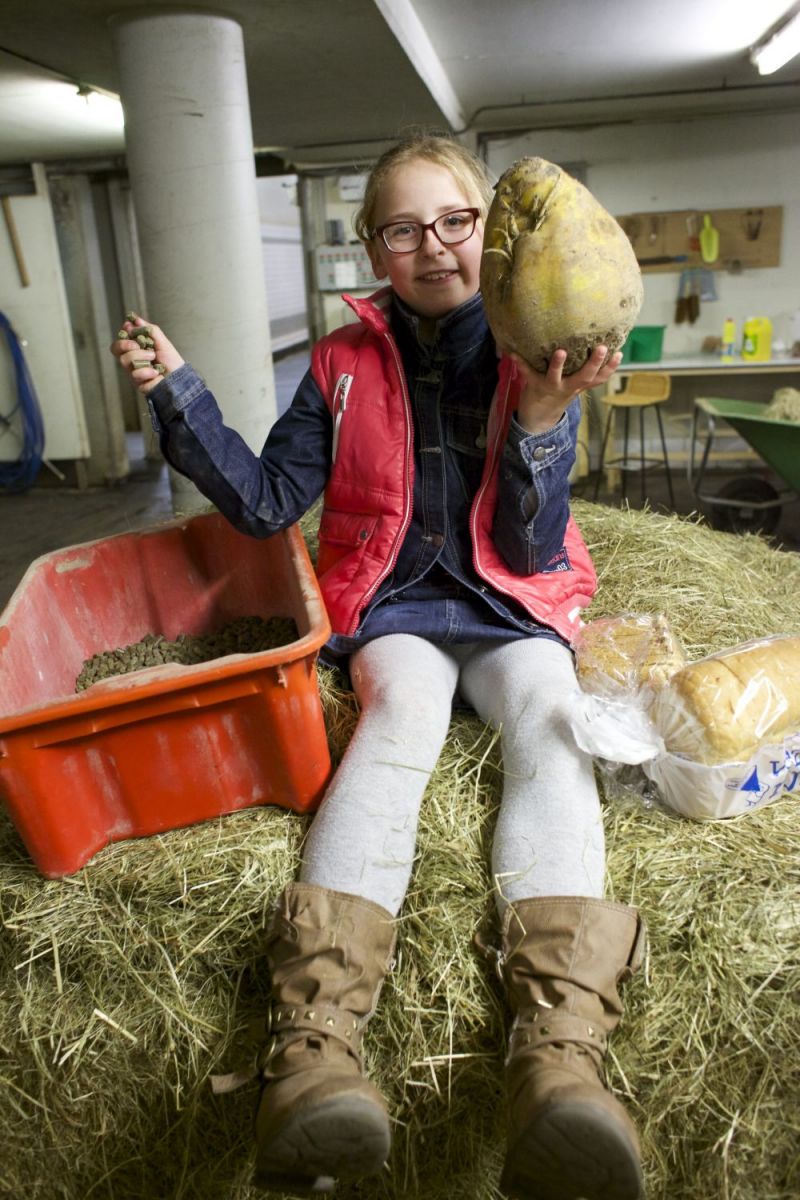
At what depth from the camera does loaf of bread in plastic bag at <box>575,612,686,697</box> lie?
1542 mm

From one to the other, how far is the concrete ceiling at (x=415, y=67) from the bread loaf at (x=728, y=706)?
295cm

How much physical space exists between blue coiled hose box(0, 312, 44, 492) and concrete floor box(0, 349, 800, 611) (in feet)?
0.55

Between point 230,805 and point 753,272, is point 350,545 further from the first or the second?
point 753,272

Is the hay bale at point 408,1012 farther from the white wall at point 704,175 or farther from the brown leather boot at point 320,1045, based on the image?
the white wall at point 704,175

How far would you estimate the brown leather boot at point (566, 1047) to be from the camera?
97cm

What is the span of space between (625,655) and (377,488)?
0.57 m

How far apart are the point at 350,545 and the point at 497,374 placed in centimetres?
45

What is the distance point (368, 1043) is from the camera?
1.24m

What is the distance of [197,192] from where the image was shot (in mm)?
3143

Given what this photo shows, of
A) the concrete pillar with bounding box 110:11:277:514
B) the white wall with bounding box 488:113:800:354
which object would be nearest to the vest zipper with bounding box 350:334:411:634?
the concrete pillar with bounding box 110:11:277:514

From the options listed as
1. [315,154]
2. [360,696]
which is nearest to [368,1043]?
[360,696]

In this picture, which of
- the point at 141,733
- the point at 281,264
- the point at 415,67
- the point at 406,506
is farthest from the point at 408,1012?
the point at 281,264

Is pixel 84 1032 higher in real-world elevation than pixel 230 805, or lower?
lower

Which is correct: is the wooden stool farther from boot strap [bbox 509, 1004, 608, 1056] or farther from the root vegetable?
boot strap [bbox 509, 1004, 608, 1056]
